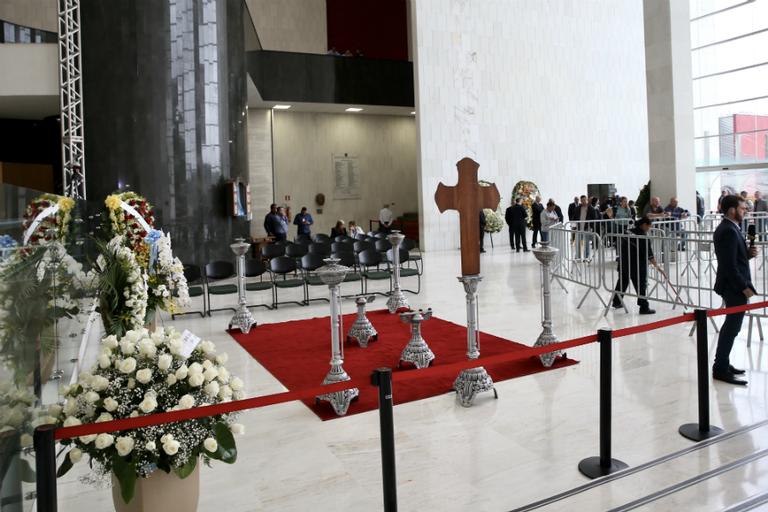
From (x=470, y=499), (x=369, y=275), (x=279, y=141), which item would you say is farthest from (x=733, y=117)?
(x=470, y=499)

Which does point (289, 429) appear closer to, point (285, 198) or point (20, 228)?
point (20, 228)

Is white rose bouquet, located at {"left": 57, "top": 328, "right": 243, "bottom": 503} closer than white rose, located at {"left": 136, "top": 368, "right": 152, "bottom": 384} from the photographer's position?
Yes

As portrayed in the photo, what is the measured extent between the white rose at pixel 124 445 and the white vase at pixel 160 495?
0.99ft

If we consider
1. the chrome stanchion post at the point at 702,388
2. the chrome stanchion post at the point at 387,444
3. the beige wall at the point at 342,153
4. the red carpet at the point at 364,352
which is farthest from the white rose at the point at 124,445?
the beige wall at the point at 342,153

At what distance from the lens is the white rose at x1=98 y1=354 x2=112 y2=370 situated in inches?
144

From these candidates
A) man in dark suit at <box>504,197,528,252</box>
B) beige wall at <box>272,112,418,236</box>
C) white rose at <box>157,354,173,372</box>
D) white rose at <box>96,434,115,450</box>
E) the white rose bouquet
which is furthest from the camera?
beige wall at <box>272,112,418,236</box>

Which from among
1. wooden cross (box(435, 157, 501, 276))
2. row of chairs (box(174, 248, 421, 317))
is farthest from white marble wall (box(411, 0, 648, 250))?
wooden cross (box(435, 157, 501, 276))

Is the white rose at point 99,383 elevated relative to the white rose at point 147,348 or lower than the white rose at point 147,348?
lower

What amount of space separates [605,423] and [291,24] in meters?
25.9

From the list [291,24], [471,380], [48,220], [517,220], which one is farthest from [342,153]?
[471,380]

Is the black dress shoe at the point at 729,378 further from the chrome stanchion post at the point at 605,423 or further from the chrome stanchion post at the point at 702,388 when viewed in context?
the chrome stanchion post at the point at 605,423

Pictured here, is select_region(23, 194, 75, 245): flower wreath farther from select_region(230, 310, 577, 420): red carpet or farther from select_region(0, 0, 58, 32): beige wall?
select_region(0, 0, 58, 32): beige wall

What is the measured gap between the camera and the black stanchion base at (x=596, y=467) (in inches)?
182

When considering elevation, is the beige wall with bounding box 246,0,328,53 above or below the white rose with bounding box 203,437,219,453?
above
